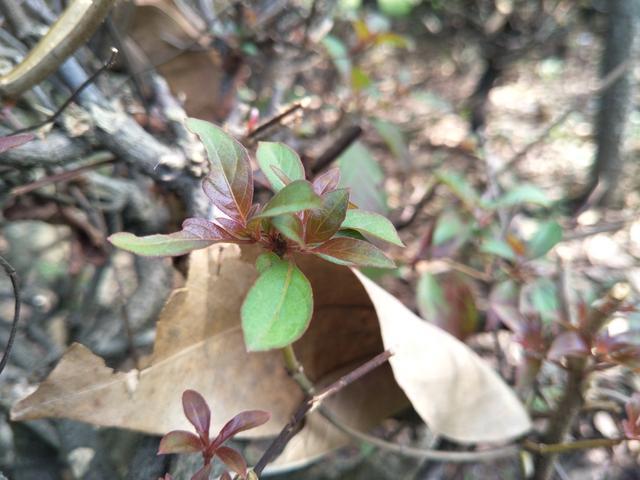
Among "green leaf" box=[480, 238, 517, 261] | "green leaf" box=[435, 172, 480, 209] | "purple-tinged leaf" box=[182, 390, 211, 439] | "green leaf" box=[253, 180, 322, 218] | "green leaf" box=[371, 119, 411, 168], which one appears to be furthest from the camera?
"green leaf" box=[371, 119, 411, 168]

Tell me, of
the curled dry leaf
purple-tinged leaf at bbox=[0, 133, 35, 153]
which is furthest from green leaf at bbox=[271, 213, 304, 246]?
purple-tinged leaf at bbox=[0, 133, 35, 153]

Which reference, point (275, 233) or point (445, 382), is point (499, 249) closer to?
point (445, 382)

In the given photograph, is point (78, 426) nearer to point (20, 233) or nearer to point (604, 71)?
point (20, 233)

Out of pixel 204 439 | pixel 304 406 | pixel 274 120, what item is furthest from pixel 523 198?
pixel 204 439

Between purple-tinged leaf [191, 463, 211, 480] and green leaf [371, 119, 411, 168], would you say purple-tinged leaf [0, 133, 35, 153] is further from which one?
green leaf [371, 119, 411, 168]

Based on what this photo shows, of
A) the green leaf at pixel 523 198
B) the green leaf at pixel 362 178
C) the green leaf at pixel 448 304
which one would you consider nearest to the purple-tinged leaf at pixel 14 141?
the green leaf at pixel 362 178

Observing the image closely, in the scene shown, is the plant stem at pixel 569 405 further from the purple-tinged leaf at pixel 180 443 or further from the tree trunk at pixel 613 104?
the tree trunk at pixel 613 104
